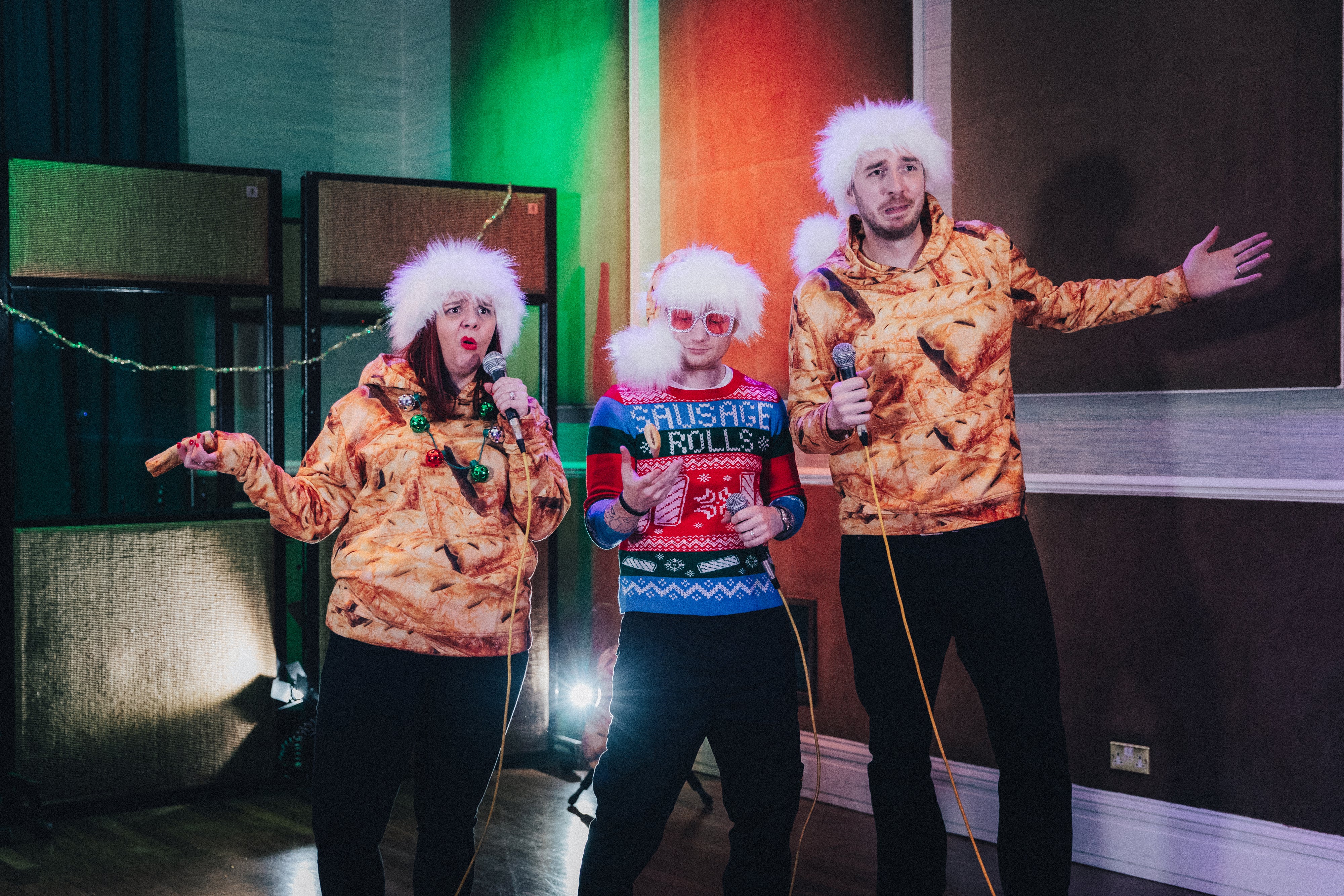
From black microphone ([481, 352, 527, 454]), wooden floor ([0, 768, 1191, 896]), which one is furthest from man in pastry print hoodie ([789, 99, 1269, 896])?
wooden floor ([0, 768, 1191, 896])

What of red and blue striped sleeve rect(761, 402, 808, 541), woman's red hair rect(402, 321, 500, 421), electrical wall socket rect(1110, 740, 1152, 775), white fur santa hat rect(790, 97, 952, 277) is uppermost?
white fur santa hat rect(790, 97, 952, 277)

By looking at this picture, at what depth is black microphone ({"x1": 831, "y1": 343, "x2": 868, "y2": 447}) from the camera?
1.89 metres

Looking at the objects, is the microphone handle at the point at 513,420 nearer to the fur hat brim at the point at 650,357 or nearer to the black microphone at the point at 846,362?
the fur hat brim at the point at 650,357

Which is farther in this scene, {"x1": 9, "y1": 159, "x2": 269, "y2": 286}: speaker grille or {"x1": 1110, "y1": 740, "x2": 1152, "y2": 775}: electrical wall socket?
{"x1": 9, "y1": 159, "x2": 269, "y2": 286}: speaker grille

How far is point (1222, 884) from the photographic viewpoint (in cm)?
271

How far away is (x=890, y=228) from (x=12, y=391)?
119 inches

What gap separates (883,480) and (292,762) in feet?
8.25

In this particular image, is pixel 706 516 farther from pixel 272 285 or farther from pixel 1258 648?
pixel 272 285

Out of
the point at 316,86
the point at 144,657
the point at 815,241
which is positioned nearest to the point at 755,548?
the point at 815,241

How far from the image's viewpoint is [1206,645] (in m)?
2.76

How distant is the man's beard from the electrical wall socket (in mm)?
1573

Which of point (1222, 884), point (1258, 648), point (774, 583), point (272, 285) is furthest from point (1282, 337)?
point (272, 285)

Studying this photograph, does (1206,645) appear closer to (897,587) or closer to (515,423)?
(897,587)

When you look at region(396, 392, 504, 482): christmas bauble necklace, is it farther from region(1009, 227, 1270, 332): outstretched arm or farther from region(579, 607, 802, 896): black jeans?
region(1009, 227, 1270, 332): outstretched arm
